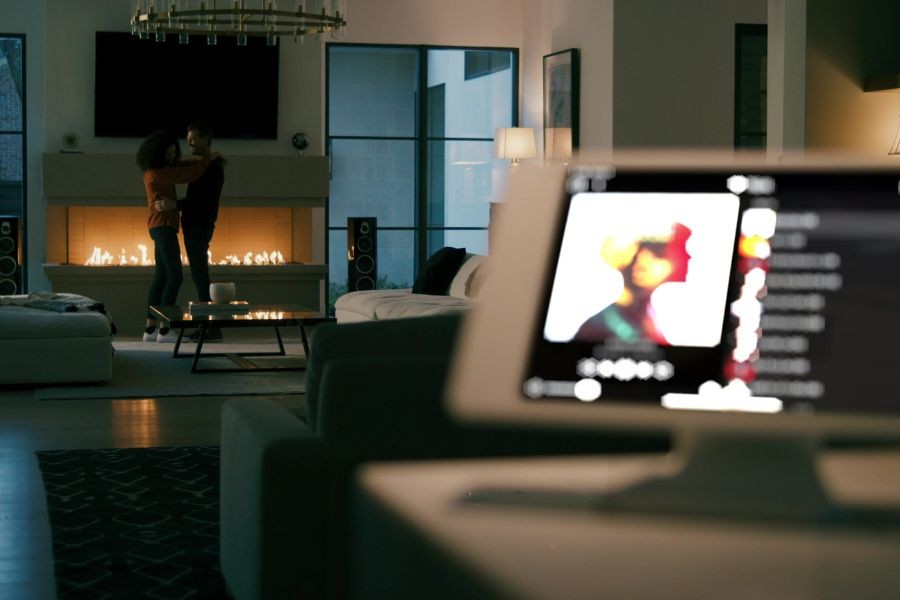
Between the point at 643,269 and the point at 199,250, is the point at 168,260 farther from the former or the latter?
the point at 643,269

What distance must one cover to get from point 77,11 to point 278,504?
32.5 feet

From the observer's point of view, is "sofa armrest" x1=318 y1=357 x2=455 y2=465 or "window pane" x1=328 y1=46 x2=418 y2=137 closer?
"sofa armrest" x1=318 y1=357 x2=455 y2=465

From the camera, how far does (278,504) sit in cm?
270

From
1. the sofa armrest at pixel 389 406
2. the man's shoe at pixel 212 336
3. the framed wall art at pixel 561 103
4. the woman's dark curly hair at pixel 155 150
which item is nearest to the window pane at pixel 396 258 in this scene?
the framed wall art at pixel 561 103

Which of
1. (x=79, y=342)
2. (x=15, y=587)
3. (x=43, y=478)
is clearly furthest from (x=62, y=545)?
(x=79, y=342)

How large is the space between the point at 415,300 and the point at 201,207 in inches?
83.9

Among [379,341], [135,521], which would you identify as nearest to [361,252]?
[135,521]

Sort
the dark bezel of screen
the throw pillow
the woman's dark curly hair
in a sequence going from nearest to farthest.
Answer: the dark bezel of screen → the throw pillow → the woman's dark curly hair

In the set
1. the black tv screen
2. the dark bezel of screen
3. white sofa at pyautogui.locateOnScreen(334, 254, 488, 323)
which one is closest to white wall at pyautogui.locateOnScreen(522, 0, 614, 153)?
white sofa at pyautogui.locateOnScreen(334, 254, 488, 323)

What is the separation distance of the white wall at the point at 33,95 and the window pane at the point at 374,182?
2.58 meters

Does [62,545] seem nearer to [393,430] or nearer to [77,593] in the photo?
[77,593]

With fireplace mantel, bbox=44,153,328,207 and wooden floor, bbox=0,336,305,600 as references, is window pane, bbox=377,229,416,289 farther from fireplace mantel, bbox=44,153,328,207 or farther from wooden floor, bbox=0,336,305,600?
wooden floor, bbox=0,336,305,600

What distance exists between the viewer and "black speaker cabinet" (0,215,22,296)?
11219mm

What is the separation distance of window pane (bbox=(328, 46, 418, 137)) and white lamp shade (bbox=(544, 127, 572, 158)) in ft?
4.77
